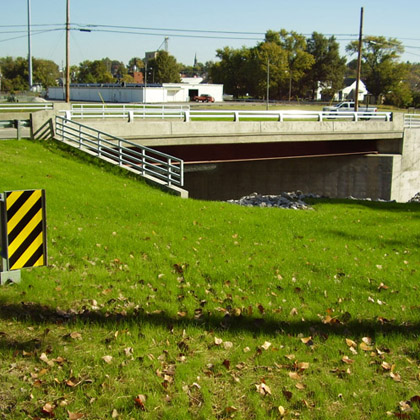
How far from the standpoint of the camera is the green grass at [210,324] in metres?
5.33

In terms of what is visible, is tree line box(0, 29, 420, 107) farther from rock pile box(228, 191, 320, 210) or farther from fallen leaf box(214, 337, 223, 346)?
fallen leaf box(214, 337, 223, 346)

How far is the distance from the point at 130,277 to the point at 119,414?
146 inches

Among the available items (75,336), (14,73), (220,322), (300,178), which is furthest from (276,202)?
→ (14,73)

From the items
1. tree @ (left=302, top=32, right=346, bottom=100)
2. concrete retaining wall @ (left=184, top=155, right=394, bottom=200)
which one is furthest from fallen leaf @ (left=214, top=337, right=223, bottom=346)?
tree @ (left=302, top=32, right=346, bottom=100)

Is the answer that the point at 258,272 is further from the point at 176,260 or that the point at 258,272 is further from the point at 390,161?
the point at 390,161

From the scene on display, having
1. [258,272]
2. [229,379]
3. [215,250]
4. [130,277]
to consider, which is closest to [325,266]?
[258,272]

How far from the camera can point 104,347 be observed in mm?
6305

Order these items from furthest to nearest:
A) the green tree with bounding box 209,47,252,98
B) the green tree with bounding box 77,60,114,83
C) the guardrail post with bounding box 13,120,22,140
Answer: the green tree with bounding box 77,60,114,83 → the green tree with bounding box 209,47,252,98 → the guardrail post with bounding box 13,120,22,140

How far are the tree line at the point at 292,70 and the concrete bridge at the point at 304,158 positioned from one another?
70.6m

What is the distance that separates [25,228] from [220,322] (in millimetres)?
2761

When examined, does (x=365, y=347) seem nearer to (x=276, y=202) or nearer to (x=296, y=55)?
(x=276, y=202)

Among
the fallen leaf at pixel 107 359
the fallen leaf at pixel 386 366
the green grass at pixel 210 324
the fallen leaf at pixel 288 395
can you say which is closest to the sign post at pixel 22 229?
the green grass at pixel 210 324

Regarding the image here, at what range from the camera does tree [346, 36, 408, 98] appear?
10906cm

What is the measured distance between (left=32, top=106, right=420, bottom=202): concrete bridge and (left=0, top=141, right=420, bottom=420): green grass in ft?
52.2
